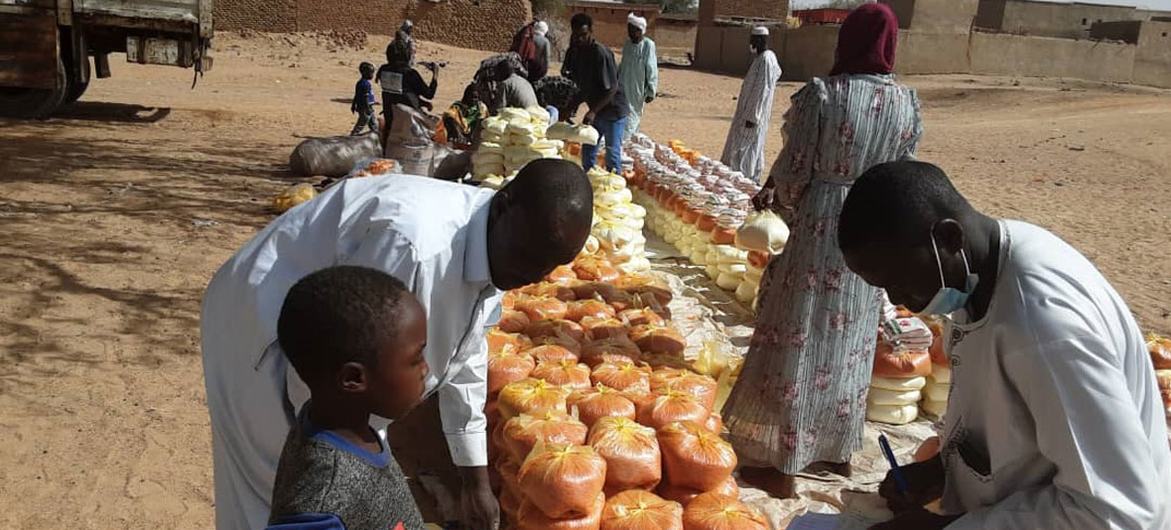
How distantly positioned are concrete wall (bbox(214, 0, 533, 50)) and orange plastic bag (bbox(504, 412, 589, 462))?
86.7ft

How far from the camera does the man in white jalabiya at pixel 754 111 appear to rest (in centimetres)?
875

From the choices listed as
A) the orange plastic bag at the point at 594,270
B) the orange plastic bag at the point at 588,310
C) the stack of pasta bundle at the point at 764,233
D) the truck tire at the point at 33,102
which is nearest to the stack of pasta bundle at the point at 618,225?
the orange plastic bag at the point at 594,270

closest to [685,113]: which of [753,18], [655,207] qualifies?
[655,207]

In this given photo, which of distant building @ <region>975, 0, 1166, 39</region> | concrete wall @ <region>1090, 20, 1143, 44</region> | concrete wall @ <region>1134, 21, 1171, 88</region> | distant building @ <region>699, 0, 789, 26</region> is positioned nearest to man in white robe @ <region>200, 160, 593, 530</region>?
A: concrete wall @ <region>1134, 21, 1171, 88</region>

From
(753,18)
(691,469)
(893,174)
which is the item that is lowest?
(691,469)

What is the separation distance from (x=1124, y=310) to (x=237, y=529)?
2.02 meters

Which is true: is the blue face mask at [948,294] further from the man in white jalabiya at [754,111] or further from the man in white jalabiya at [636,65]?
the man in white jalabiya at [636,65]

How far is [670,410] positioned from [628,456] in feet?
1.27

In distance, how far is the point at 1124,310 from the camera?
5.15 ft

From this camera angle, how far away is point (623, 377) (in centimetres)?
332

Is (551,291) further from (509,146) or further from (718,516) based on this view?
(509,146)

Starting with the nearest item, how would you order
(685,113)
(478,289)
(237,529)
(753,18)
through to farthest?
1. (478,289)
2. (237,529)
3. (685,113)
4. (753,18)

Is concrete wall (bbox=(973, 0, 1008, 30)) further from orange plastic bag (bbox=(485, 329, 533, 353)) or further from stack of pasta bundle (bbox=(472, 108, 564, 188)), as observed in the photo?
orange plastic bag (bbox=(485, 329, 533, 353))

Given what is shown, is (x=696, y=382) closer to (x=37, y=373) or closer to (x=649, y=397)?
(x=649, y=397)
